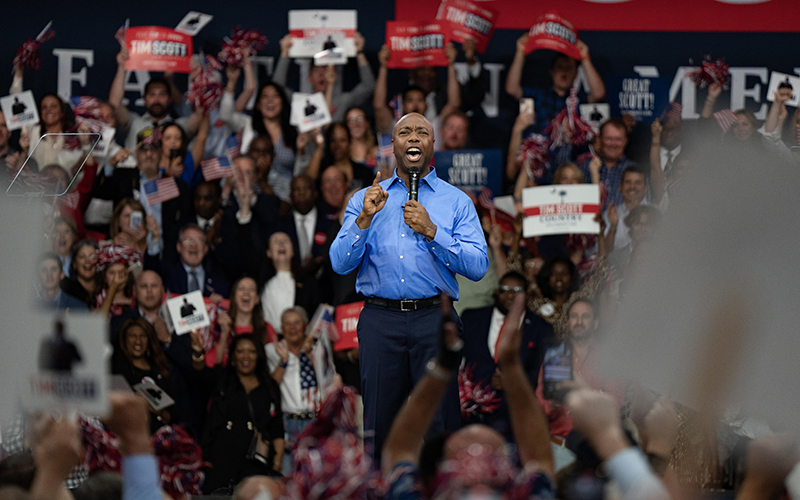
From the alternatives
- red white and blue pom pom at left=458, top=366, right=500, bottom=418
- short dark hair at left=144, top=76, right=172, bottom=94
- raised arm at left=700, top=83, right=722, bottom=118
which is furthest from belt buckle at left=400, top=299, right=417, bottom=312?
raised arm at left=700, top=83, right=722, bottom=118

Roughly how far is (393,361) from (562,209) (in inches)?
99.1

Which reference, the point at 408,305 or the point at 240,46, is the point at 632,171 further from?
the point at 408,305

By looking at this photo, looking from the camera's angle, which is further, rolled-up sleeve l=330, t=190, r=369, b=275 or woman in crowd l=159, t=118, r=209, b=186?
woman in crowd l=159, t=118, r=209, b=186

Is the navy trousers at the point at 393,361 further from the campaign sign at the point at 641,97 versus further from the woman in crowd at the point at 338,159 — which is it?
the campaign sign at the point at 641,97

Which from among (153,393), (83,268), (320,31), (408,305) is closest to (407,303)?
(408,305)

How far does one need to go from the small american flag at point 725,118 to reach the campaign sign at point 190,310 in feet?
11.5

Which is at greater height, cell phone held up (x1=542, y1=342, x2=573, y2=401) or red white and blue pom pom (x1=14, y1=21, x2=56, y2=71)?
red white and blue pom pom (x1=14, y1=21, x2=56, y2=71)

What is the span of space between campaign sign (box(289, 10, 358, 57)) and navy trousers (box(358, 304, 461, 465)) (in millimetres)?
3307

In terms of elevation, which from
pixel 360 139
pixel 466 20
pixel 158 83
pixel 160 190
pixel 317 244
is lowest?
pixel 317 244

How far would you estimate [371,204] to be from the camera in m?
3.13

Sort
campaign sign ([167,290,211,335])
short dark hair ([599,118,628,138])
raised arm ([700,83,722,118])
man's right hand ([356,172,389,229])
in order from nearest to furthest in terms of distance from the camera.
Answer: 1. man's right hand ([356,172,389,229])
2. campaign sign ([167,290,211,335])
3. short dark hair ([599,118,628,138])
4. raised arm ([700,83,722,118])

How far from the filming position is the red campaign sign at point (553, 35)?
239 inches

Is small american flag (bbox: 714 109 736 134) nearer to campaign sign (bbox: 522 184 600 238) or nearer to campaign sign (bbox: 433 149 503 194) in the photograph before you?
campaign sign (bbox: 522 184 600 238)

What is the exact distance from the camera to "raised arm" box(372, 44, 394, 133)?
625 centimetres
